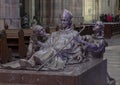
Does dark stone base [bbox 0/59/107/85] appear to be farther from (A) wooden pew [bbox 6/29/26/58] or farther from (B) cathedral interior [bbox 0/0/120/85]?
(A) wooden pew [bbox 6/29/26/58]

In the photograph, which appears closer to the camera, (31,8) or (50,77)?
(50,77)

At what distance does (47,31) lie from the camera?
12.8 m

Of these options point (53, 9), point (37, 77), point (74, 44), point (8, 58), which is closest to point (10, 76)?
point (37, 77)

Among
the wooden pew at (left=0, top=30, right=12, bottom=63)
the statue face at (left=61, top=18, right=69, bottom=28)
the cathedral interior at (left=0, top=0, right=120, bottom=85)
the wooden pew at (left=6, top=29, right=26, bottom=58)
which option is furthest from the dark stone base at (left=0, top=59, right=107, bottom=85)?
the wooden pew at (left=6, top=29, right=26, bottom=58)

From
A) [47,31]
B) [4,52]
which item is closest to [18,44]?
[4,52]

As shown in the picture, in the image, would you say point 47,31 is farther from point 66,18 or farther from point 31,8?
point 31,8

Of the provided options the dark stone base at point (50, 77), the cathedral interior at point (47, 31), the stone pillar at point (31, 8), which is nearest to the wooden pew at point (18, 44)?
the cathedral interior at point (47, 31)

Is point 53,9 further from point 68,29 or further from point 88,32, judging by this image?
point 68,29

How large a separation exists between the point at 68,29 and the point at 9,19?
44.7 feet

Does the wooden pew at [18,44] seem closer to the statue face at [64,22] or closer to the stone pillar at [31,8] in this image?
the statue face at [64,22]

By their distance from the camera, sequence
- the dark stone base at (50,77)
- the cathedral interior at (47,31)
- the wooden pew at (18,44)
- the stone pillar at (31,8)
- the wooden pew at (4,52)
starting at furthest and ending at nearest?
the stone pillar at (31,8)
the wooden pew at (18,44)
the wooden pew at (4,52)
the cathedral interior at (47,31)
the dark stone base at (50,77)

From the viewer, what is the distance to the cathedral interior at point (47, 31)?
5227mm

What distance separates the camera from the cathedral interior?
5.23 m

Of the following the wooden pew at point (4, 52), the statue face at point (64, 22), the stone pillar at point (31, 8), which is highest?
the stone pillar at point (31, 8)
